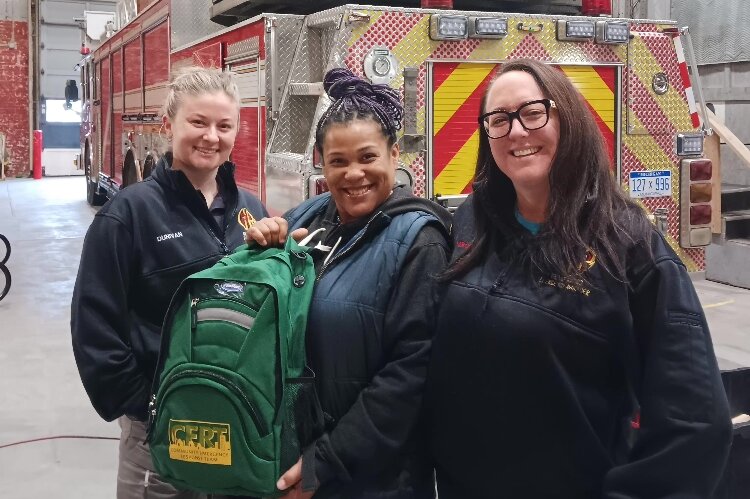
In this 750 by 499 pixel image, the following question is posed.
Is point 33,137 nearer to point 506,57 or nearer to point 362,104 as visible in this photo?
point 506,57

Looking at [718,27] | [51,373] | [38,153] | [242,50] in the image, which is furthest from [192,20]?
[38,153]

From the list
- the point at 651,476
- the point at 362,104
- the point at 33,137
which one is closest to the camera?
the point at 651,476

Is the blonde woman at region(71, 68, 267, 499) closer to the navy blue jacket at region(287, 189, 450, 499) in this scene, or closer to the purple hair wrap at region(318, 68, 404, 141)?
the purple hair wrap at region(318, 68, 404, 141)

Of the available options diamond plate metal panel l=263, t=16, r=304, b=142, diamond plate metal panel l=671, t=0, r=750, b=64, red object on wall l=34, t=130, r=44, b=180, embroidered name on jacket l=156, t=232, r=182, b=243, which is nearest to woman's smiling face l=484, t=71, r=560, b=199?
embroidered name on jacket l=156, t=232, r=182, b=243

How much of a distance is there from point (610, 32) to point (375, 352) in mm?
3023

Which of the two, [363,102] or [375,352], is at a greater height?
[363,102]

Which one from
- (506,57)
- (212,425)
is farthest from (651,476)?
(506,57)

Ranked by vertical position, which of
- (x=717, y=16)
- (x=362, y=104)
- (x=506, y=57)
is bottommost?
(x=362, y=104)

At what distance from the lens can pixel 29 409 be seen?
4.36 m

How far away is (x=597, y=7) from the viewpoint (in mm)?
4805

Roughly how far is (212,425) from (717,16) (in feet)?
30.9

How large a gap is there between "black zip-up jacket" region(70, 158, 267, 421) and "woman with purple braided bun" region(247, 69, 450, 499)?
12.7 inches

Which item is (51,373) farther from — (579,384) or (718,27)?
(718,27)

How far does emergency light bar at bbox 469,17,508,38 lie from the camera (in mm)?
3826
